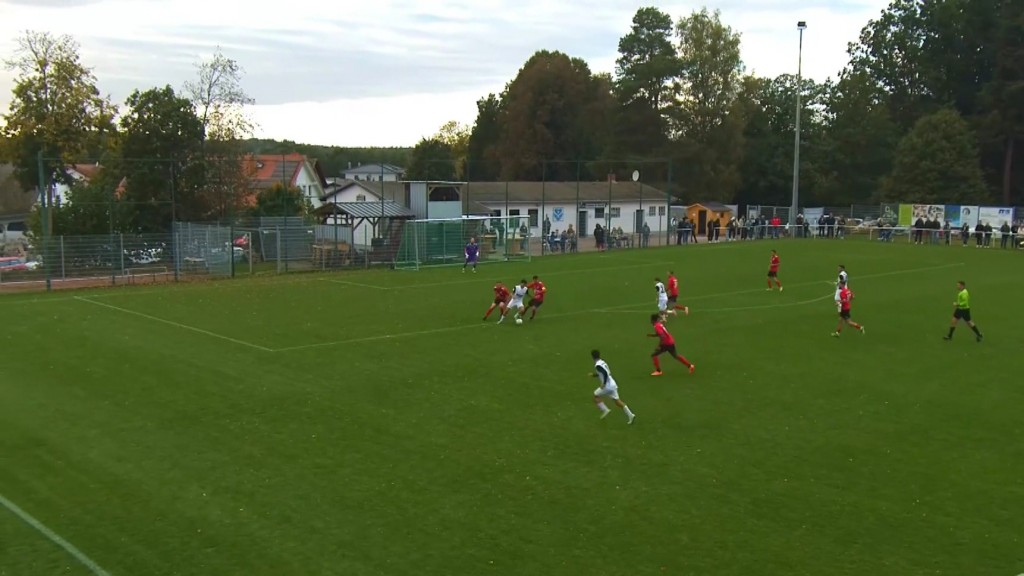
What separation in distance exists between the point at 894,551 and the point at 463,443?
266 inches

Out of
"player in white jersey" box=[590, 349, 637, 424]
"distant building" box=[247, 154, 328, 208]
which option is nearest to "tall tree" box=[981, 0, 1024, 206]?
"distant building" box=[247, 154, 328, 208]

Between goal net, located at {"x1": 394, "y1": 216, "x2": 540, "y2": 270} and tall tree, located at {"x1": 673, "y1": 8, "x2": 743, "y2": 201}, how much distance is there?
32.6 meters

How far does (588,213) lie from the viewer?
2581 inches

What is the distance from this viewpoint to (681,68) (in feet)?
253

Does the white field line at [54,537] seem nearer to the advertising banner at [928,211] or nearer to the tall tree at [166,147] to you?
the tall tree at [166,147]

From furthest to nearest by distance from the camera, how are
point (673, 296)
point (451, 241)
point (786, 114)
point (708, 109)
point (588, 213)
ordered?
1. point (786, 114)
2. point (708, 109)
3. point (588, 213)
4. point (451, 241)
5. point (673, 296)

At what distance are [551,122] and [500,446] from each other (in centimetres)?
7250

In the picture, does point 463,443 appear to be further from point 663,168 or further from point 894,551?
point 663,168

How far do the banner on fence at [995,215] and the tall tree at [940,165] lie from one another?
7.28 metres

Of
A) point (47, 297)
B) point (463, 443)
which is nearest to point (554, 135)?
point (47, 297)

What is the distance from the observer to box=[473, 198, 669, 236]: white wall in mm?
62312

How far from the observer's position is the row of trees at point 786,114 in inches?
2736

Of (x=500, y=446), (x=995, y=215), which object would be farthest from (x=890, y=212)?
(x=500, y=446)

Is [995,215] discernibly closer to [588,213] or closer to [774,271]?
[588,213]
